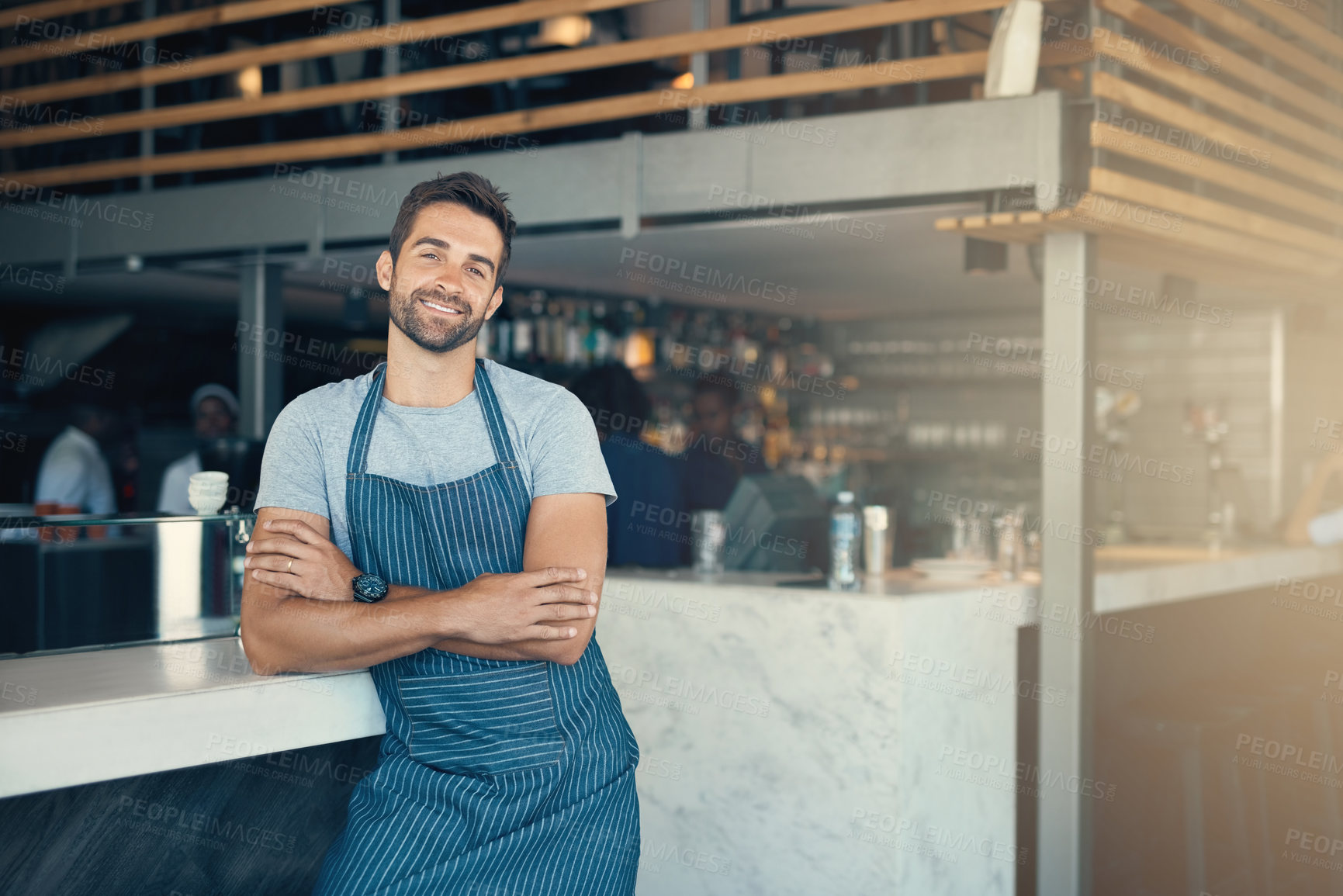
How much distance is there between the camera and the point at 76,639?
2346 mm

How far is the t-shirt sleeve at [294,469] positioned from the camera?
1.89 meters

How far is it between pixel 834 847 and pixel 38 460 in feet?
19.1

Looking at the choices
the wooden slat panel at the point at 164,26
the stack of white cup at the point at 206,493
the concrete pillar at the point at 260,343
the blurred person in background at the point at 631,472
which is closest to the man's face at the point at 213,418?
the concrete pillar at the point at 260,343

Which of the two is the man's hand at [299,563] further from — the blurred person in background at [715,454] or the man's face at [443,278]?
the blurred person in background at [715,454]

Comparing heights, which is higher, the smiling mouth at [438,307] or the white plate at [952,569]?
the smiling mouth at [438,307]

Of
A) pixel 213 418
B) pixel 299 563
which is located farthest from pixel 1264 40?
pixel 213 418

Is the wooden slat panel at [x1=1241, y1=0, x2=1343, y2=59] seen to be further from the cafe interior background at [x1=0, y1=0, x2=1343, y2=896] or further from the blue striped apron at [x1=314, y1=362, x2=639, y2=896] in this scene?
the blue striped apron at [x1=314, y1=362, x2=639, y2=896]

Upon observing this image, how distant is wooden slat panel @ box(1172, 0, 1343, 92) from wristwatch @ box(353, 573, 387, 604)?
11.0 feet

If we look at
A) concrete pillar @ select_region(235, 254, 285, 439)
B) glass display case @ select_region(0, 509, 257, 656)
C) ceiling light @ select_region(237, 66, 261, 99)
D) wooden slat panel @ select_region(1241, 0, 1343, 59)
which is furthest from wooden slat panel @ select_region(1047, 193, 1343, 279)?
ceiling light @ select_region(237, 66, 261, 99)

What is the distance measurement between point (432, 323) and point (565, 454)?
30 cm

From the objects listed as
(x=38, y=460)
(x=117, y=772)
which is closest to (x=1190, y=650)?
(x=117, y=772)

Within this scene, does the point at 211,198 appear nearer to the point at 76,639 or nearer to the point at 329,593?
the point at 76,639

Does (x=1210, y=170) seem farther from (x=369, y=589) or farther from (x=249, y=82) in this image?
(x=249, y=82)

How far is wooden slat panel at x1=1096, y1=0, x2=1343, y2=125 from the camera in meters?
3.46
